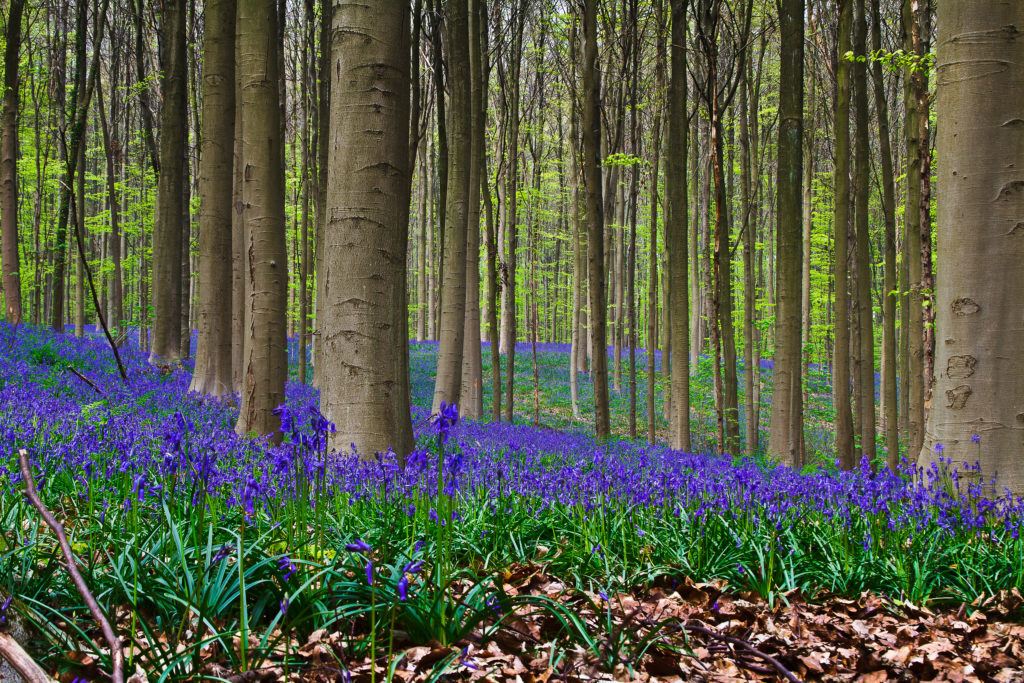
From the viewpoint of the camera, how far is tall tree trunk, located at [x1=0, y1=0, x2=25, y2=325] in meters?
12.7

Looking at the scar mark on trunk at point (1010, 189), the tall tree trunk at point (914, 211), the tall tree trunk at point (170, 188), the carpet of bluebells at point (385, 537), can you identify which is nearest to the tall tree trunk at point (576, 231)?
the tall tree trunk at point (914, 211)

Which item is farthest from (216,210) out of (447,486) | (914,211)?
(914,211)

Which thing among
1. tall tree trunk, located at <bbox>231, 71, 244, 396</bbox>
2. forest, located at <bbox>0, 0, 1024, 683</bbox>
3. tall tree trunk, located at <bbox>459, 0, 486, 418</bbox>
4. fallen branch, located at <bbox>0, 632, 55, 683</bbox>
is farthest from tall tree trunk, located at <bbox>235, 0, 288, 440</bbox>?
fallen branch, located at <bbox>0, 632, 55, 683</bbox>

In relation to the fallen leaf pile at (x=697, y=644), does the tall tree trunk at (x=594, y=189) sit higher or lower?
higher

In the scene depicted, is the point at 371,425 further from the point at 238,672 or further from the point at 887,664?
the point at 887,664

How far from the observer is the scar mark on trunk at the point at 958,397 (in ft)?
14.9

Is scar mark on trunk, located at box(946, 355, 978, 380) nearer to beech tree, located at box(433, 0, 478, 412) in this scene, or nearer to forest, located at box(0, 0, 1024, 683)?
forest, located at box(0, 0, 1024, 683)

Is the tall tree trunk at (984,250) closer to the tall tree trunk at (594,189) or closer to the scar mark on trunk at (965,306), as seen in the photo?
the scar mark on trunk at (965,306)

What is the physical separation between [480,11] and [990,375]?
34.6ft

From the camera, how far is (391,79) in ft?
15.7

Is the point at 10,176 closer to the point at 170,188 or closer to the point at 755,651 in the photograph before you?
the point at 170,188

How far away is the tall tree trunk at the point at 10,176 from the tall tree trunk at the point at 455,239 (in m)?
8.90

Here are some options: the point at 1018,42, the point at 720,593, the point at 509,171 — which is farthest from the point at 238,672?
the point at 509,171

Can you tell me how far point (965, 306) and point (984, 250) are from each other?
396 millimetres
